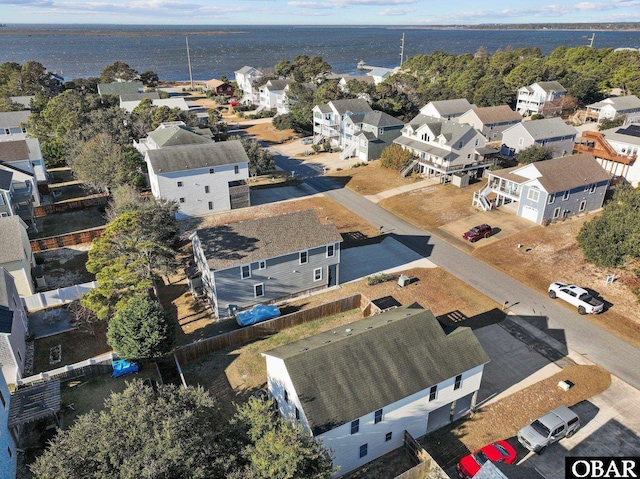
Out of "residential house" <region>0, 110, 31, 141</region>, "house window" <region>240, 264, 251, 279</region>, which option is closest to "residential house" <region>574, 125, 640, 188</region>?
"house window" <region>240, 264, 251, 279</region>

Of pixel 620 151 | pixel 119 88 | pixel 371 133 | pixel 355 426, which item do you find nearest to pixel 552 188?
pixel 620 151

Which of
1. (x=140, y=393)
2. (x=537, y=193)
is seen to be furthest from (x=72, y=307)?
(x=537, y=193)

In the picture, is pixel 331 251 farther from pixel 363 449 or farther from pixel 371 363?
pixel 363 449

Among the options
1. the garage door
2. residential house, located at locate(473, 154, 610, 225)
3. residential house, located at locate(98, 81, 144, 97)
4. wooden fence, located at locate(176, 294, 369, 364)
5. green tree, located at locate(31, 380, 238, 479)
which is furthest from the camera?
residential house, located at locate(98, 81, 144, 97)

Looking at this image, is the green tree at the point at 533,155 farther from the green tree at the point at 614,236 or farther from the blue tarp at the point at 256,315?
the blue tarp at the point at 256,315

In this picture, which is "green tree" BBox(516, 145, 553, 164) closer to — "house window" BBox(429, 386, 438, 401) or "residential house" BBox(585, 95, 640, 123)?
"residential house" BBox(585, 95, 640, 123)

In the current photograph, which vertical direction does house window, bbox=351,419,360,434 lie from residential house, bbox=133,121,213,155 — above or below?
below
